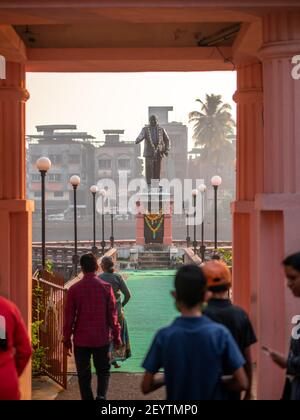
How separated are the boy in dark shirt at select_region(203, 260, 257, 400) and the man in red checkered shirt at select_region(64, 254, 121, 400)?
8.46 ft

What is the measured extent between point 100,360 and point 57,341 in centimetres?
247

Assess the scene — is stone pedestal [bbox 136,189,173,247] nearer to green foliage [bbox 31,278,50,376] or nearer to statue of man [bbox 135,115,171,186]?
statue of man [bbox 135,115,171,186]

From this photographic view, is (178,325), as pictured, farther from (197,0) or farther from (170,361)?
(197,0)

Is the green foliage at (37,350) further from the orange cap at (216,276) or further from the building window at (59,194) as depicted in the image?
the building window at (59,194)

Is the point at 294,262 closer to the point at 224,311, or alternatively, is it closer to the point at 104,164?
the point at 224,311

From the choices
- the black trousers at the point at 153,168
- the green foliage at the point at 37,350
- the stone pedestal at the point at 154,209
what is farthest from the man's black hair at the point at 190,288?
the black trousers at the point at 153,168

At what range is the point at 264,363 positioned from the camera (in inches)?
276

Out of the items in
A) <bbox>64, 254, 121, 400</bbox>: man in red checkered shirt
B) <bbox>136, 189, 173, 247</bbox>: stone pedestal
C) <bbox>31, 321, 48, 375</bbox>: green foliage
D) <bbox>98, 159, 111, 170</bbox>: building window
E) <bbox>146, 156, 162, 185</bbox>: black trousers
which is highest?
<bbox>98, 159, 111, 170</bbox>: building window

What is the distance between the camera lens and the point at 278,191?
686cm

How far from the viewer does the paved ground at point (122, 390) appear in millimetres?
8883

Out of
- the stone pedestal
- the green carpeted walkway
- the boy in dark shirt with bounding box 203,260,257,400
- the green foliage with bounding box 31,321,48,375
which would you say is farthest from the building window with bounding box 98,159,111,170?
the boy in dark shirt with bounding box 203,260,257,400

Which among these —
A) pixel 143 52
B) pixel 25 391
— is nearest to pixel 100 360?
pixel 25 391

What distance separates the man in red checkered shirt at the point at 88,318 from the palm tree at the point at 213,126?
8332cm

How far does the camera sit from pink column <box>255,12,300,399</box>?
267 inches
